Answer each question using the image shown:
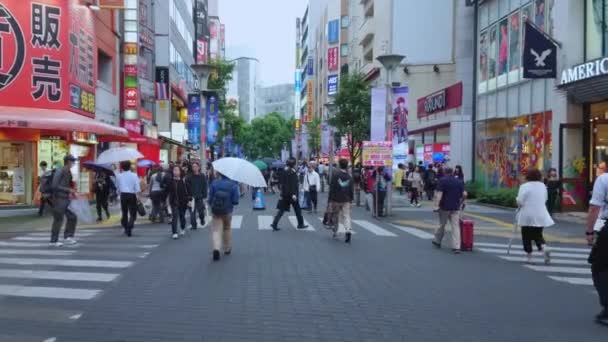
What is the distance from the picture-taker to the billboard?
22.0 meters

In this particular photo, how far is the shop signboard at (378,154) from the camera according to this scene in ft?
70.6

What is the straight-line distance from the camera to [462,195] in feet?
42.9

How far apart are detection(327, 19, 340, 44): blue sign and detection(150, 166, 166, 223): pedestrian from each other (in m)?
65.9

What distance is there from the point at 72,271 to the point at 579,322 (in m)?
7.07

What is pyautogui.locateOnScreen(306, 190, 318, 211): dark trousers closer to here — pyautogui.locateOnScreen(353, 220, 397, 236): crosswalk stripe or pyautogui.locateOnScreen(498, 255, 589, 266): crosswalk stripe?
pyautogui.locateOnScreen(353, 220, 397, 236): crosswalk stripe

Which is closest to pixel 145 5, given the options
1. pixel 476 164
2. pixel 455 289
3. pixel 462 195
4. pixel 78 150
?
pixel 78 150

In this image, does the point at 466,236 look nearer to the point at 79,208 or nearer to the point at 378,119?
the point at 79,208

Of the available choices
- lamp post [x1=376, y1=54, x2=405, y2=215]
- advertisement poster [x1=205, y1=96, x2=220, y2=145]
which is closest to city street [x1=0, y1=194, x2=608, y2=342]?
lamp post [x1=376, y1=54, x2=405, y2=215]

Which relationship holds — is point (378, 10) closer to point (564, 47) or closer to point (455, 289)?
point (564, 47)

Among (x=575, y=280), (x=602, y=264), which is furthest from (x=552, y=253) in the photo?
(x=602, y=264)

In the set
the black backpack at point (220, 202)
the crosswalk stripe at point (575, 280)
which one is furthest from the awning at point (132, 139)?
the crosswalk stripe at point (575, 280)

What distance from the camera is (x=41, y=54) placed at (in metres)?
22.8

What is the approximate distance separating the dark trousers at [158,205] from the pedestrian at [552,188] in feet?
38.6

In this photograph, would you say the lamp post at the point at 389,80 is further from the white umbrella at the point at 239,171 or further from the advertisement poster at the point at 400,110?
the white umbrella at the point at 239,171
